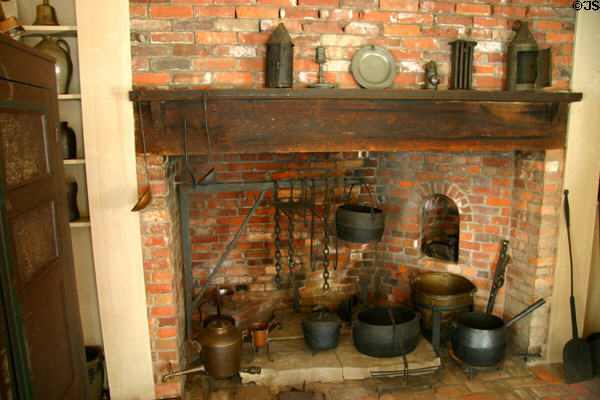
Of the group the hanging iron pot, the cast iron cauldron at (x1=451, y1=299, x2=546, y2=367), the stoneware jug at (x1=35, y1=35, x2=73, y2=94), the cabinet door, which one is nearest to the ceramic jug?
the stoneware jug at (x1=35, y1=35, x2=73, y2=94)

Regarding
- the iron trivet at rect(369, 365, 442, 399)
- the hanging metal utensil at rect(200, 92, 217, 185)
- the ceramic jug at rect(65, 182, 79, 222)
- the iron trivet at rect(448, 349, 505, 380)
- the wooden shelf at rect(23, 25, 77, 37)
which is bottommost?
the iron trivet at rect(369, 365, 442, 399)

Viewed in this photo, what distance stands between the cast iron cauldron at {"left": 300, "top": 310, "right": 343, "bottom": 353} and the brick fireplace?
0.70 metres

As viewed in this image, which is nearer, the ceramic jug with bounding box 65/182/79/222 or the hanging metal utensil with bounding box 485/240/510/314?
the ceramic jug with bounding box 65/182/79/222

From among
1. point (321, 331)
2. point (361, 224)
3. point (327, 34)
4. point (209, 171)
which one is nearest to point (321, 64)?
point (327, 34)

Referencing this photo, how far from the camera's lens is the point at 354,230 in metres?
3.13

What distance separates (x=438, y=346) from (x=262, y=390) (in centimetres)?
128

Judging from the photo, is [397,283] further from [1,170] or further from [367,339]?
[1,170]

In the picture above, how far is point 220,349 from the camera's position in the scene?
8.76ft

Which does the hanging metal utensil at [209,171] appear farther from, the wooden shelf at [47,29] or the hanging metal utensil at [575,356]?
the hanging metal utensil at [575,356]

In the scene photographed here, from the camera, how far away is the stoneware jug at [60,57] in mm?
2365

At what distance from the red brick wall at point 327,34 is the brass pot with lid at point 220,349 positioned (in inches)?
58.8

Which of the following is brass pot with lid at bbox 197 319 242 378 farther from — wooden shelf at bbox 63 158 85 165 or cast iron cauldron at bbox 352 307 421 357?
wooden shelf at bbox 63 158 85 165

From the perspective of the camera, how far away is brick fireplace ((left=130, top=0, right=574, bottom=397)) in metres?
2.41

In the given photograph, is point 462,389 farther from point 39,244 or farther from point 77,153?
point 77,153
